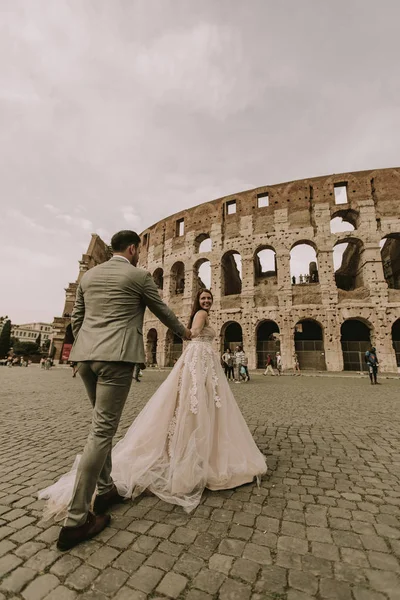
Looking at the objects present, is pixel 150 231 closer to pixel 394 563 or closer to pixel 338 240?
pixel 338 240

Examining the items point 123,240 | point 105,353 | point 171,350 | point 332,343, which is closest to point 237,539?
point 105,353

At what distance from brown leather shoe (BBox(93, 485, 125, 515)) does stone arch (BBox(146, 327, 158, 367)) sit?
67.5 feet

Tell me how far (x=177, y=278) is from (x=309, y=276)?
1133cm

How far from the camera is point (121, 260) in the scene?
230 cm

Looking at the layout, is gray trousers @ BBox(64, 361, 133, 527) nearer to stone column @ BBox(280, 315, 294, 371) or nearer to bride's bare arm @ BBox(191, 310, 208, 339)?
bride's bare arm @ BBox(191, 310, 208, 339)

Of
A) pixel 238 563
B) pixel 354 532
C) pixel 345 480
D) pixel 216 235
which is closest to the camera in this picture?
pixel 238 563

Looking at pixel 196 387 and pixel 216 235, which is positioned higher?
pixel 216 235

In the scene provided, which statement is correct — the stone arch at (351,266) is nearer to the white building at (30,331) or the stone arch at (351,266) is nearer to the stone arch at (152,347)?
the stone arch at (152,347)

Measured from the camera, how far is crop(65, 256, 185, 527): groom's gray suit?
6.12ft

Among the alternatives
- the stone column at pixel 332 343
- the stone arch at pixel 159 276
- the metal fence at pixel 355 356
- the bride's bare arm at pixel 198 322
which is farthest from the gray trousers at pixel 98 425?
the stone arch at pixel 159 276

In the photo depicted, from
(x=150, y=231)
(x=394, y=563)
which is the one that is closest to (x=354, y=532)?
(x=394, y=563)

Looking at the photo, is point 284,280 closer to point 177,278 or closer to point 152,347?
point 177,278

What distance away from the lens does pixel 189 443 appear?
2621mm

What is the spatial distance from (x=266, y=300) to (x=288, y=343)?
314 cm
